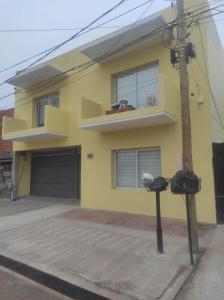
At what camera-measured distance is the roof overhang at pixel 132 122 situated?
8.87m

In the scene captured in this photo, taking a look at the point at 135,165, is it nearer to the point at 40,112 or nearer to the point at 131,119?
the point at 131,119

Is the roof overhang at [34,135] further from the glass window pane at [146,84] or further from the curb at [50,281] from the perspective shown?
the curb at [50,281]

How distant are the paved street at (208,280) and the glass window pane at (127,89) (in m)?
6.63

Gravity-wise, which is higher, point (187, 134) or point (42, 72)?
point (42, 72)

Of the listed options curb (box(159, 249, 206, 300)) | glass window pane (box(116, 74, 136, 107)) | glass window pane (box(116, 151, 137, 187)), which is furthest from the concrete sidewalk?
glass window pane (box(116, 74, 136, 107))

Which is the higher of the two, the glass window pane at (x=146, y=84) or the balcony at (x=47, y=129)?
the glass window pane at (x=146, y=84)

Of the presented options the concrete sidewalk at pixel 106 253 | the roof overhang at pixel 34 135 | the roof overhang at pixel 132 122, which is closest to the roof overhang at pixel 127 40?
the roof overhang at pixel 132 122

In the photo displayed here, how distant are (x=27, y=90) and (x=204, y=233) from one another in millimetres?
11798

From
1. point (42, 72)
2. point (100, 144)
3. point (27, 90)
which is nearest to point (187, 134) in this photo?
point (100, 144)

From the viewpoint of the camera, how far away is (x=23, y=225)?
8.80 meters

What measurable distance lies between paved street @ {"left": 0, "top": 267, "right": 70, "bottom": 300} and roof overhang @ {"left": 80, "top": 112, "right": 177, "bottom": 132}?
5.87 metres

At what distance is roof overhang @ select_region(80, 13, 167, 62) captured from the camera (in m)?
9.48

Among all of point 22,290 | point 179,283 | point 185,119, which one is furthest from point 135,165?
point 22,290

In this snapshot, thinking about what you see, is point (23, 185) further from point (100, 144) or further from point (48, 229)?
point (48, 229)
